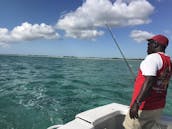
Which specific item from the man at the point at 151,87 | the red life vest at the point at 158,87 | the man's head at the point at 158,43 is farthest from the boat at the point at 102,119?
the man's head at the point at 158,43

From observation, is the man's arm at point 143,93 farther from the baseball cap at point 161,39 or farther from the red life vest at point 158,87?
the baseball cap at point 161,39

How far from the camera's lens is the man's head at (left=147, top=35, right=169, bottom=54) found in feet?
8.49

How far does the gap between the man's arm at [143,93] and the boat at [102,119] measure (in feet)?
2.57

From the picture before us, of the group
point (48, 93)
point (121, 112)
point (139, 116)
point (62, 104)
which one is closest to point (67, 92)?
point (48, 93)

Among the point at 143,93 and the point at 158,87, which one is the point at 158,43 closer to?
the point at 158,87

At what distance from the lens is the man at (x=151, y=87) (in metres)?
2.37

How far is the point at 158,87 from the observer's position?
2.53 m

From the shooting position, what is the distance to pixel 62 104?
25.8 ft

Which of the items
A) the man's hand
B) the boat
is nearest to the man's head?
the man's hand

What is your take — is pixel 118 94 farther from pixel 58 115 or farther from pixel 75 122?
pixel 75 122

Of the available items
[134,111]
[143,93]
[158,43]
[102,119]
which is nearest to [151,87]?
[143,93]

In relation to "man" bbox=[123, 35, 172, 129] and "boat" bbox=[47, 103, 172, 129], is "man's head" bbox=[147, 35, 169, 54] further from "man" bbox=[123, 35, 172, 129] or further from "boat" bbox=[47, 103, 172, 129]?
"boat" bbox=[47, 103, 172, 129]

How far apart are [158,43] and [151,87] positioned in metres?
0.55

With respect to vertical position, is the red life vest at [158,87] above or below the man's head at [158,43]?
below
